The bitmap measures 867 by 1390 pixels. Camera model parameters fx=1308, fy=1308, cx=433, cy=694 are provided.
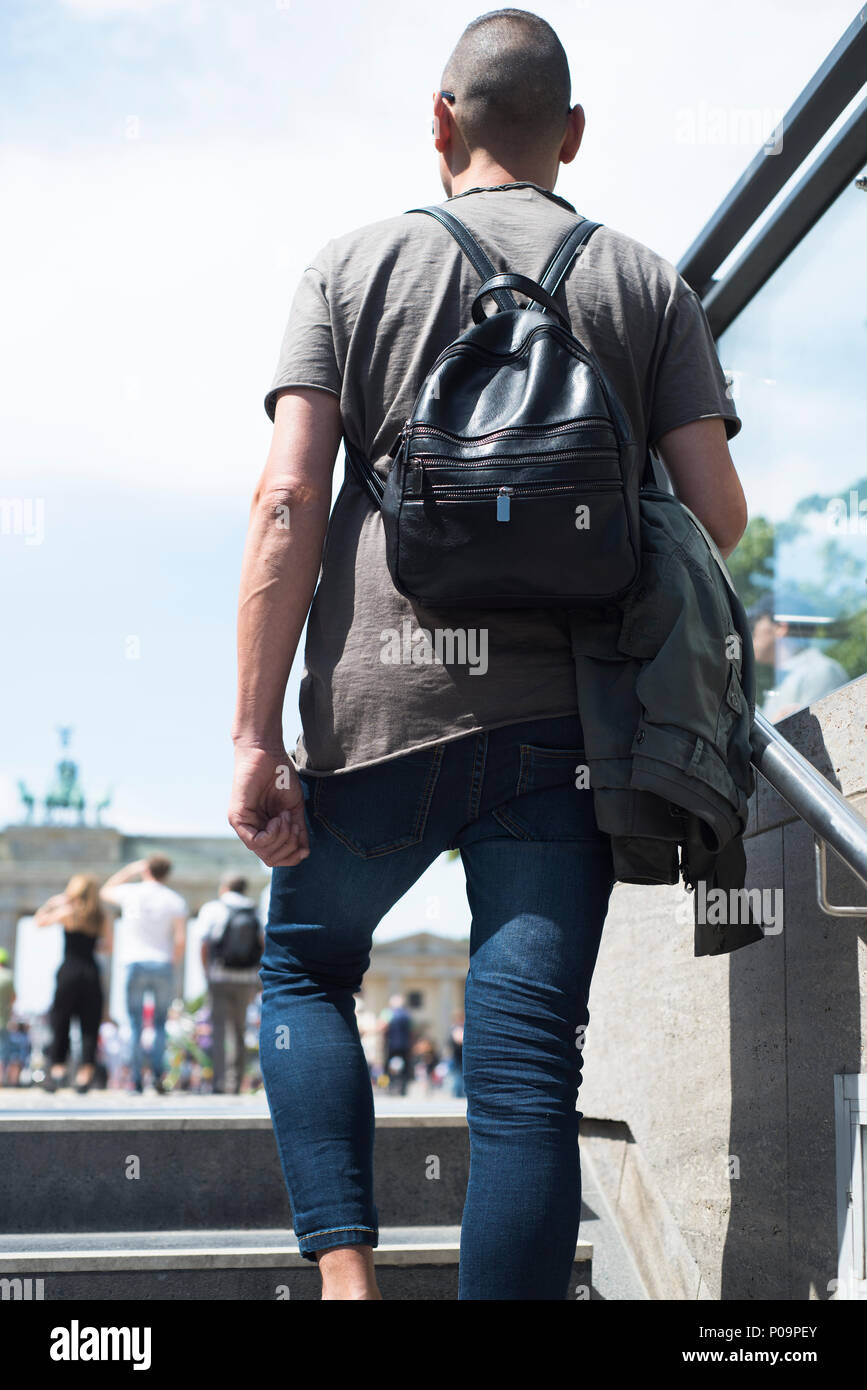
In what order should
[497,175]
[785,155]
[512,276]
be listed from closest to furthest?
[512,276] < [497,175] < [785,155]

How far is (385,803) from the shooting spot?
6.43ft

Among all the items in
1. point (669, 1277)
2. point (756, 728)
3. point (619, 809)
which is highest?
point (756, 728)

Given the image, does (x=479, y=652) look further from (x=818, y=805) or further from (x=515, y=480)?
(x=818, y=805)

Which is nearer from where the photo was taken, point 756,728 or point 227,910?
point 756,728

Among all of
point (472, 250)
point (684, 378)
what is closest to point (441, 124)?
point (472, 250)

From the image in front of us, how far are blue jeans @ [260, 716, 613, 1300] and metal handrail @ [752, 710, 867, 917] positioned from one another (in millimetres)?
427

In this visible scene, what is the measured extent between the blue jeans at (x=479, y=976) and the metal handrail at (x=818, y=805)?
43 centimetres

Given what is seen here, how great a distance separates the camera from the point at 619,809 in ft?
6.07

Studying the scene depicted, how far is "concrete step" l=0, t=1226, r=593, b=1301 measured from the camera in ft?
8.62

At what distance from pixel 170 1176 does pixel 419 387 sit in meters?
2.13

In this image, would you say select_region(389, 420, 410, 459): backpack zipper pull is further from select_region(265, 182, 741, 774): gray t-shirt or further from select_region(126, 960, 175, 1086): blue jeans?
select_region(126, 960, 175, 1086): blue jeans

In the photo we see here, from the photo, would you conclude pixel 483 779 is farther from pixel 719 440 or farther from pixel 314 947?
pixel 719 440
